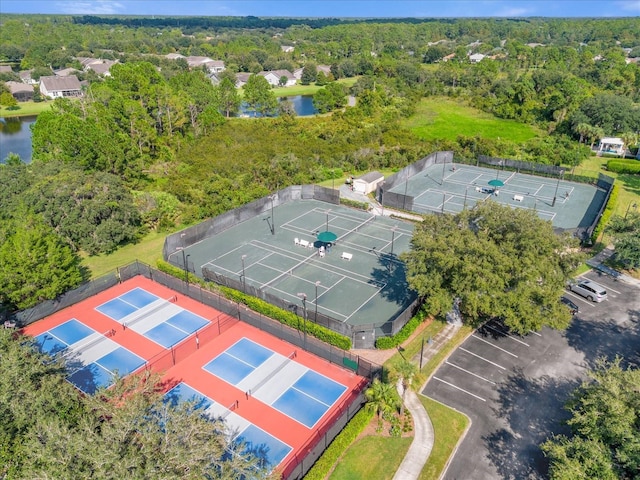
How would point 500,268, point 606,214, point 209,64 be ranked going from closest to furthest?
point 500,268 → point 606,214 → point 209,64

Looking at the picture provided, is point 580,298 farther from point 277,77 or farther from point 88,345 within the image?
point 277,77

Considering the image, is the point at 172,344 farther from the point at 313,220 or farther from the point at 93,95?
the point at 93,95

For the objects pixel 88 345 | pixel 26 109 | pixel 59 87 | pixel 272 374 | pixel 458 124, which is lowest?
pixel 88 345

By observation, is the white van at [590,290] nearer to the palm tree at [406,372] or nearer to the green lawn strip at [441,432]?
the green lawn strip at [441,432]

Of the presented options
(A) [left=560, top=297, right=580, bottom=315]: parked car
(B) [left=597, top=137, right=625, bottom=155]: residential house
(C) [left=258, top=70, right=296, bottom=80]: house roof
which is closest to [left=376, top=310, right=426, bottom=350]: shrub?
(A) [left=560, top=297, right=580, bottom=315]: parked car

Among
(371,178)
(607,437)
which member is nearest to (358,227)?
(371,178)

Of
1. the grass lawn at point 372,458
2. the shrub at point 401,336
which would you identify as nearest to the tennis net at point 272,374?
the shrub at point 401,336

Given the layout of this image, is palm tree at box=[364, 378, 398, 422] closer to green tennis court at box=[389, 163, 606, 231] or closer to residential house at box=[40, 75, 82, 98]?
green tennis court at box=[389, 163, 606, 231]

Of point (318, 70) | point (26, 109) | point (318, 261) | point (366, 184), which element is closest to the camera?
point (318, 261)
